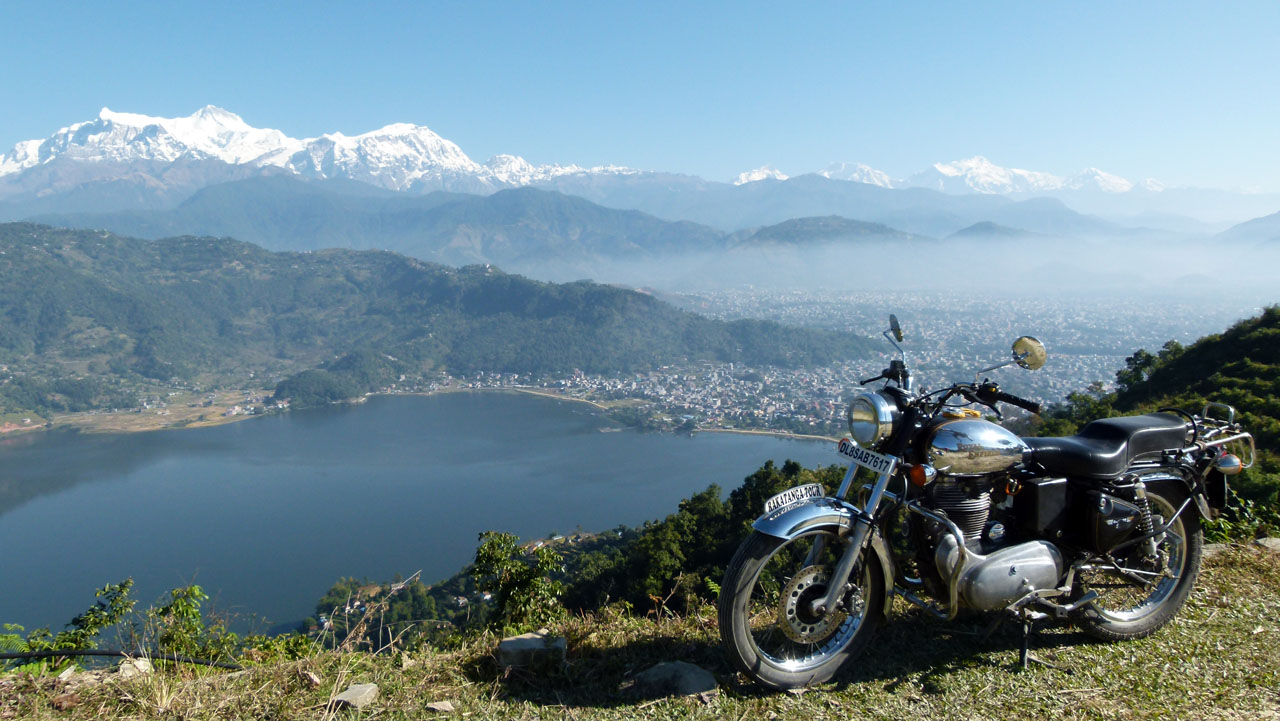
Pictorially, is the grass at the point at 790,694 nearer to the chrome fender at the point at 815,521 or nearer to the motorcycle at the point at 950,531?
the motorcycle at the point at 950,531

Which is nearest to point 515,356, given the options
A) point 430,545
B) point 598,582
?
point 430,545

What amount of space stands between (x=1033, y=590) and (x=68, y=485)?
50739mm

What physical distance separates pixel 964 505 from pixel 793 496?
2.20 ft

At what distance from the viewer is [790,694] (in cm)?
243

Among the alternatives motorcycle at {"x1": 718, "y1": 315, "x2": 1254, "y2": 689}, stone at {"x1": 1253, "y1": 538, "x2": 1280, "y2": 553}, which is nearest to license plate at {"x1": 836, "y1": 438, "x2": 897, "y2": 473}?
motorcycle at {"x1": 718, "y1": 315, "x2": 1254, "y2": 689}

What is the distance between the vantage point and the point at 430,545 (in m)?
29.0

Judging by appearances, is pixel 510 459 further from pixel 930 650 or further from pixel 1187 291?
pixel 1187 291

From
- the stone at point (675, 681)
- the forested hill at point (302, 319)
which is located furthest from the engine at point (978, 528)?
the forested hill at point (302, 319)

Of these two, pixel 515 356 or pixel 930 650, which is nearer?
pixel 930 650

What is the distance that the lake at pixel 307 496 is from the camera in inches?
1039

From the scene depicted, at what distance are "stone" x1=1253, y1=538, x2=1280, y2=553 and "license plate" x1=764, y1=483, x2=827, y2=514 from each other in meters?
3.12

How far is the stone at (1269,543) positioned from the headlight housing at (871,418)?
303cm

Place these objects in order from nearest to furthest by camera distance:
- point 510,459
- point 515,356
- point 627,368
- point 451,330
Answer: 1. point 510,459
2. point 627,368
3. point 515,356
4. point 451,330

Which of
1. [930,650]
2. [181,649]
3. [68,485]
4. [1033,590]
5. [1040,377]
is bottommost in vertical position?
[68,485]
